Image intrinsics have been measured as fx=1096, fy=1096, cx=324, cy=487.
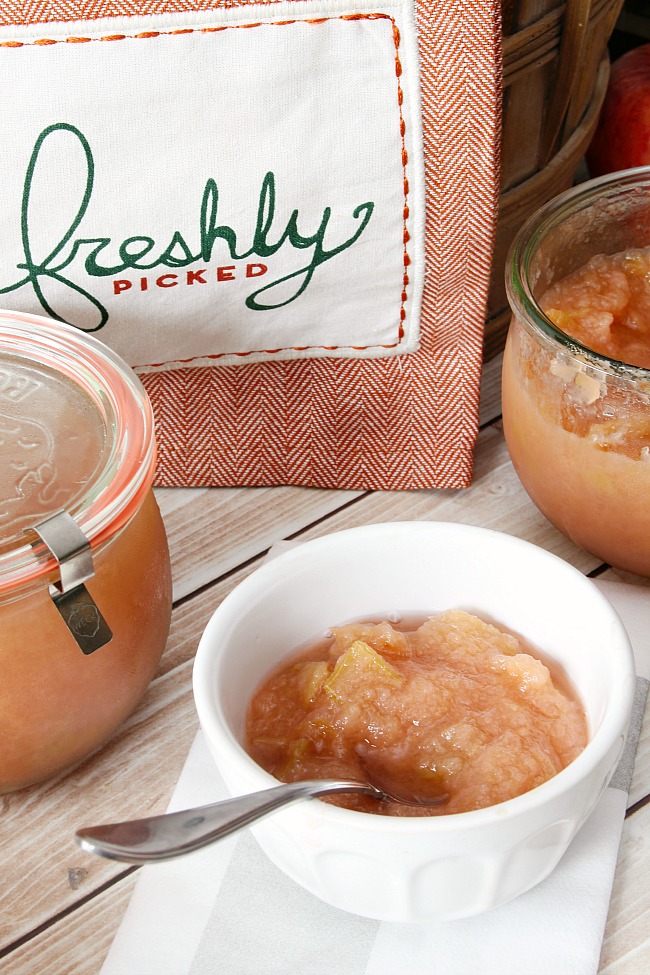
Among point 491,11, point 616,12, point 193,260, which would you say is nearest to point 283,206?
point 193,260

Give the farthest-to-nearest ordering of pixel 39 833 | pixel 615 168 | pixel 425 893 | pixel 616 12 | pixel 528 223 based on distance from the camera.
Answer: pixel 615 168
pixel 616 12
pixel 528 223
pixel 39 833
pixel 425 893

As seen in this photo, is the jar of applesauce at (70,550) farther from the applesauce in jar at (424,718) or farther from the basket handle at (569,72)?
the basket handle at (569,72)

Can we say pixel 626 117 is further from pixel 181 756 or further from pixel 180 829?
pixel 180 829

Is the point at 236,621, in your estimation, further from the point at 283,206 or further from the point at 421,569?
the point at 283,206

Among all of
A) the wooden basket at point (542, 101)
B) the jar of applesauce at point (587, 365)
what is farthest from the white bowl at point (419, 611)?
the wooden basket at point (542, 101)

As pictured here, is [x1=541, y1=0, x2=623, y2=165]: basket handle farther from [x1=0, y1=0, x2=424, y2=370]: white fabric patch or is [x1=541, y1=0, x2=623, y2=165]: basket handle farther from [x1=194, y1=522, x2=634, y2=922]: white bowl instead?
[x1=194, y1=522, x2=634, y2=922]: white bowl

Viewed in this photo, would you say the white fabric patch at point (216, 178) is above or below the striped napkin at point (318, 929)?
above
